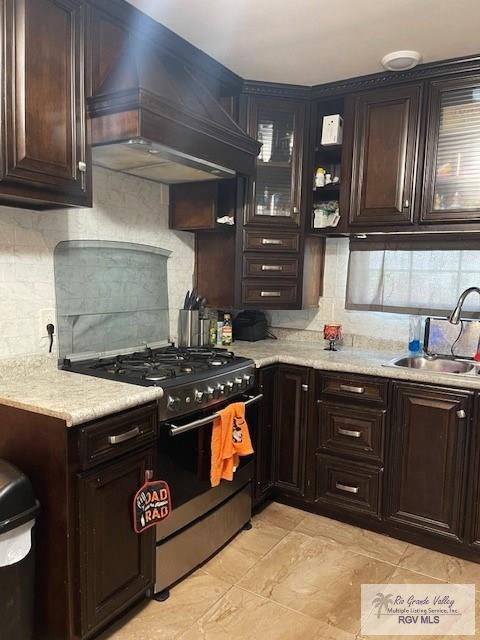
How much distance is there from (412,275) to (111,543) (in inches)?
85.1

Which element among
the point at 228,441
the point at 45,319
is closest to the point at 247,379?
the point at 228,441

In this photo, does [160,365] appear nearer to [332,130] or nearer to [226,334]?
[226,334]

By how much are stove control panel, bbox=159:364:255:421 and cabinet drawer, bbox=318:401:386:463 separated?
0.50 m

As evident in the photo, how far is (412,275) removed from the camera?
2.87 meters

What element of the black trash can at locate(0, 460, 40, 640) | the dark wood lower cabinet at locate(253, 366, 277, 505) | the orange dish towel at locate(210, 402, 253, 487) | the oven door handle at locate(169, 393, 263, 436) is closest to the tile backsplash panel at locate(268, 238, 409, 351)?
the dark wood lower cabinet at locate(253, 366, 277, 505)

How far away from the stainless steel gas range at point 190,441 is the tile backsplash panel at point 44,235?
0.27 metres

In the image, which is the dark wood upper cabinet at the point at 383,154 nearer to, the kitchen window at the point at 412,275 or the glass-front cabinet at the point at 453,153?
the glass-front cabinet at the point at 453,153

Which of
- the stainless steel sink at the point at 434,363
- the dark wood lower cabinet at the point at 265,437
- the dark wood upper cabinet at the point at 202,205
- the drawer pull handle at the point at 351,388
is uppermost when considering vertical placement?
the dark wood upper cabinet at the point at 202,205

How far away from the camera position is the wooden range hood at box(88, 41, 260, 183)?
73.5 inches

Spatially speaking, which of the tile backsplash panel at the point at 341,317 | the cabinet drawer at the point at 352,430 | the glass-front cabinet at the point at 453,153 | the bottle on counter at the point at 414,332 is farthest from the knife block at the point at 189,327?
the glass-front cabinet at the point at 453,153

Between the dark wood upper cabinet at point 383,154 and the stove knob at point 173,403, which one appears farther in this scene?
the dark wood upper cabinet at point 383,154

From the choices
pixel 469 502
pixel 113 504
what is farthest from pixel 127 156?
pixel 469 502

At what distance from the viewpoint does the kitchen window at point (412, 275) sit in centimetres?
271

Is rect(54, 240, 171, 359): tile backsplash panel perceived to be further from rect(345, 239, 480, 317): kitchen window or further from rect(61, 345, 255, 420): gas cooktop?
rect(345, 239, 480, 317): kitchen window
